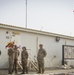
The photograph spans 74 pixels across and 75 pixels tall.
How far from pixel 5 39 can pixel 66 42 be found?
28.8 ft

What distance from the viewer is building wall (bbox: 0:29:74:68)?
62.7ft

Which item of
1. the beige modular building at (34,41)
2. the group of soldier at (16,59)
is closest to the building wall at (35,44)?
the beige modular building at (34,41)

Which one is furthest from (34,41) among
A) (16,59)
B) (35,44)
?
(16,59)

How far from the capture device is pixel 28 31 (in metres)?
20.9

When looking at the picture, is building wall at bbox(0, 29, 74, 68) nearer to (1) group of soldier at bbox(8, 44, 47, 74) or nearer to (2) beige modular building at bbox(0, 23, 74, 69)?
(2) beige modular building at bbox(0, 23, 74, 69)

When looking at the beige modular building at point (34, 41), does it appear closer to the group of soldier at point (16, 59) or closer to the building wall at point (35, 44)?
the building wall at point (35, 44)

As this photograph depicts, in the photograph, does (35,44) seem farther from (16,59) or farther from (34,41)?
(16,59)

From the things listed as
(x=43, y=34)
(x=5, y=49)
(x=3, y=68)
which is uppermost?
(x=43, y=34)

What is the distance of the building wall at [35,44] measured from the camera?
19.1 metres

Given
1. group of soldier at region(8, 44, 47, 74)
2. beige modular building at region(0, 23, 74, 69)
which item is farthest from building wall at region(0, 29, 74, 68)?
group of soldier at region(8, 44, 47, 74)

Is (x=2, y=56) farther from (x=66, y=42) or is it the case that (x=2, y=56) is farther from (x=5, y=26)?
(x=66, y=42)

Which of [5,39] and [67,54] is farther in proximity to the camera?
[67,54]

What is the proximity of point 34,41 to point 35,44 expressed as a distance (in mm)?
295

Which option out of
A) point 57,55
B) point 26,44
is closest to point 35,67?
point 26,44
